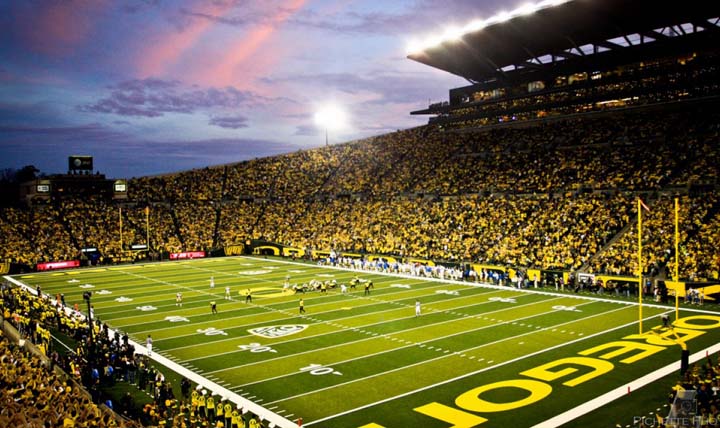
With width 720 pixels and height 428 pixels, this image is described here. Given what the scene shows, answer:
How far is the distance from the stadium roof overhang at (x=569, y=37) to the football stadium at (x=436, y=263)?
0.18m

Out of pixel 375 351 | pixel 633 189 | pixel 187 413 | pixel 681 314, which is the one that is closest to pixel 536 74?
pixel 633 189

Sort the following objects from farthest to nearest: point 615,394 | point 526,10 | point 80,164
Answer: point 80,164 → point 526,10 → point 615,394

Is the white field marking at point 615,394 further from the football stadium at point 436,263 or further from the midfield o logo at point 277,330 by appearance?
the midfield o logo at point 277,330

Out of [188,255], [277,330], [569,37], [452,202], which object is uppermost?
[569,37]

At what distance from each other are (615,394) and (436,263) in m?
24.2

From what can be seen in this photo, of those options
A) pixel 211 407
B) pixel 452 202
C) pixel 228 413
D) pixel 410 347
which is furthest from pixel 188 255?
pixel 228 413

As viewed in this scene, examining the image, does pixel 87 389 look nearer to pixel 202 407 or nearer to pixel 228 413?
pixel 202 407

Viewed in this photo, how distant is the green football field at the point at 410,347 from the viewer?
14148 millimetres

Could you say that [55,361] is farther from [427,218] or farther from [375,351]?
[427,218]

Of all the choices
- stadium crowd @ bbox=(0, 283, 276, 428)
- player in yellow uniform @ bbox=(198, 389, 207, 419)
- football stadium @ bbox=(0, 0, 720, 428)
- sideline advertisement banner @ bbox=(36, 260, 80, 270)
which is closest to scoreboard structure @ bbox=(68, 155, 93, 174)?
football stadium @ bbox=(0, 0, 720, 428)

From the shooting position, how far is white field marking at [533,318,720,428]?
12898mm

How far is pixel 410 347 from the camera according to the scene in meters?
19.4

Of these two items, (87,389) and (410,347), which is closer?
(87,389)

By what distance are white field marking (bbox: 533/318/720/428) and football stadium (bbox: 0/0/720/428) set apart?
100 mm
